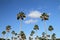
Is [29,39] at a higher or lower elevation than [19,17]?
higher

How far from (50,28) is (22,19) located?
34.4 metres

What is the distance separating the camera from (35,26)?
Answer: 123 metres

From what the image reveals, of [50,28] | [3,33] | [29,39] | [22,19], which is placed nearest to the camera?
[22,19]

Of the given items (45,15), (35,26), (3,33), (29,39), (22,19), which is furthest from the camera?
(29,39)

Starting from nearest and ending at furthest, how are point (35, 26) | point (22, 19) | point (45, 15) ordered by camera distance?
1. point (22, 19)
2. point (45, 15)
3. point (35, 26)

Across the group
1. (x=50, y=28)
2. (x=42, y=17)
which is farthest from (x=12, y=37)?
(x=42, y=17)

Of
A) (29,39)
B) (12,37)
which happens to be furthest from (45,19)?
(29,39)

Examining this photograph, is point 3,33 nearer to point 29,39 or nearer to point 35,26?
point 35,26

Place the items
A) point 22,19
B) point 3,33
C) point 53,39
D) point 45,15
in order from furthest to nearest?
1. point 53,39
2. point 3,33
3. point 45,15
4. point 22,19

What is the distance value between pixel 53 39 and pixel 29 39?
131 feet

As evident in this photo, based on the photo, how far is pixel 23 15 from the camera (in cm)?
8706

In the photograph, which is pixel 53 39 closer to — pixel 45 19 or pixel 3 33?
pixel 3 33

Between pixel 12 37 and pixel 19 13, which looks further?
pixel 12 37

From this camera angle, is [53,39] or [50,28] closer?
[50,28]
